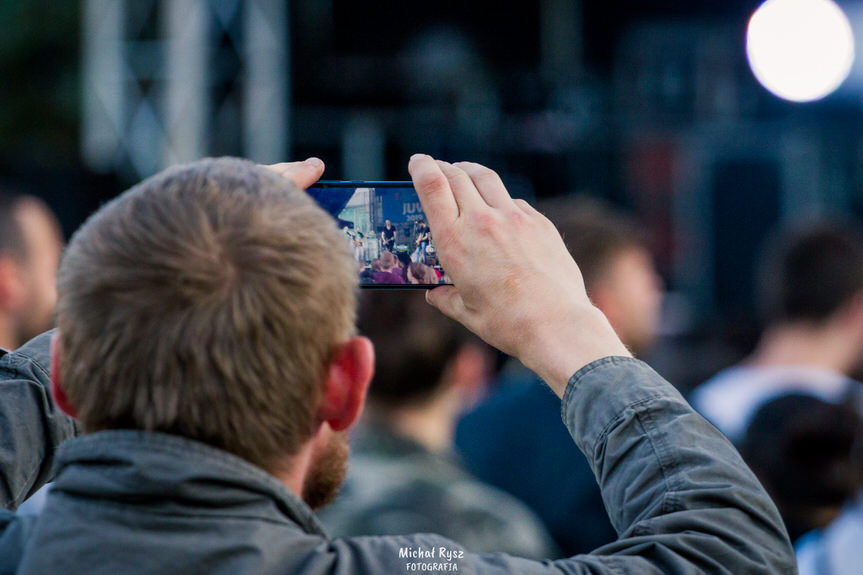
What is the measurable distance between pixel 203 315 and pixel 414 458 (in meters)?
1.37

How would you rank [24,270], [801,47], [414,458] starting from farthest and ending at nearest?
[801,47] < [24,270] < [414,458]

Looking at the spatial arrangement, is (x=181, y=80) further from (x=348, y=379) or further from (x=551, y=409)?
(x=348, y=379)

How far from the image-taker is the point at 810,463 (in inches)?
85.4

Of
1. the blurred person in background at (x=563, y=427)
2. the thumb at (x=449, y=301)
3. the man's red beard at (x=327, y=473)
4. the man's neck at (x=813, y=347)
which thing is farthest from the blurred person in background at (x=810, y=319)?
the man's red beard at (x=327, y=473)

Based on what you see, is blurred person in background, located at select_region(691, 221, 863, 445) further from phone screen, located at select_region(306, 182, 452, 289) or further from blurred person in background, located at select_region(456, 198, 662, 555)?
phone screen, located at select_region(306, 182, 452, 289)

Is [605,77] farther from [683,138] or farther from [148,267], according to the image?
[148,267]

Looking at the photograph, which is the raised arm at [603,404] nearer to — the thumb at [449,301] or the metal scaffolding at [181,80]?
the thumb at [449,301]

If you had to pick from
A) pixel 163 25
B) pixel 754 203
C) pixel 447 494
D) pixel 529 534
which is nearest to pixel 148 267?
pixel 447 494

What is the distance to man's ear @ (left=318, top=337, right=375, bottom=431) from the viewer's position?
37.0 inches

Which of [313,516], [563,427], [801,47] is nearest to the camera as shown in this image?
[313,516]

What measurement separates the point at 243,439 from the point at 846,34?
24.2 feet

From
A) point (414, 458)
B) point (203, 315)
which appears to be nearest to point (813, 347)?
point (414, 458)

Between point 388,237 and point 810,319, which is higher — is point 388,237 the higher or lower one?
the higher one

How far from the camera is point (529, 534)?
2.15 m
